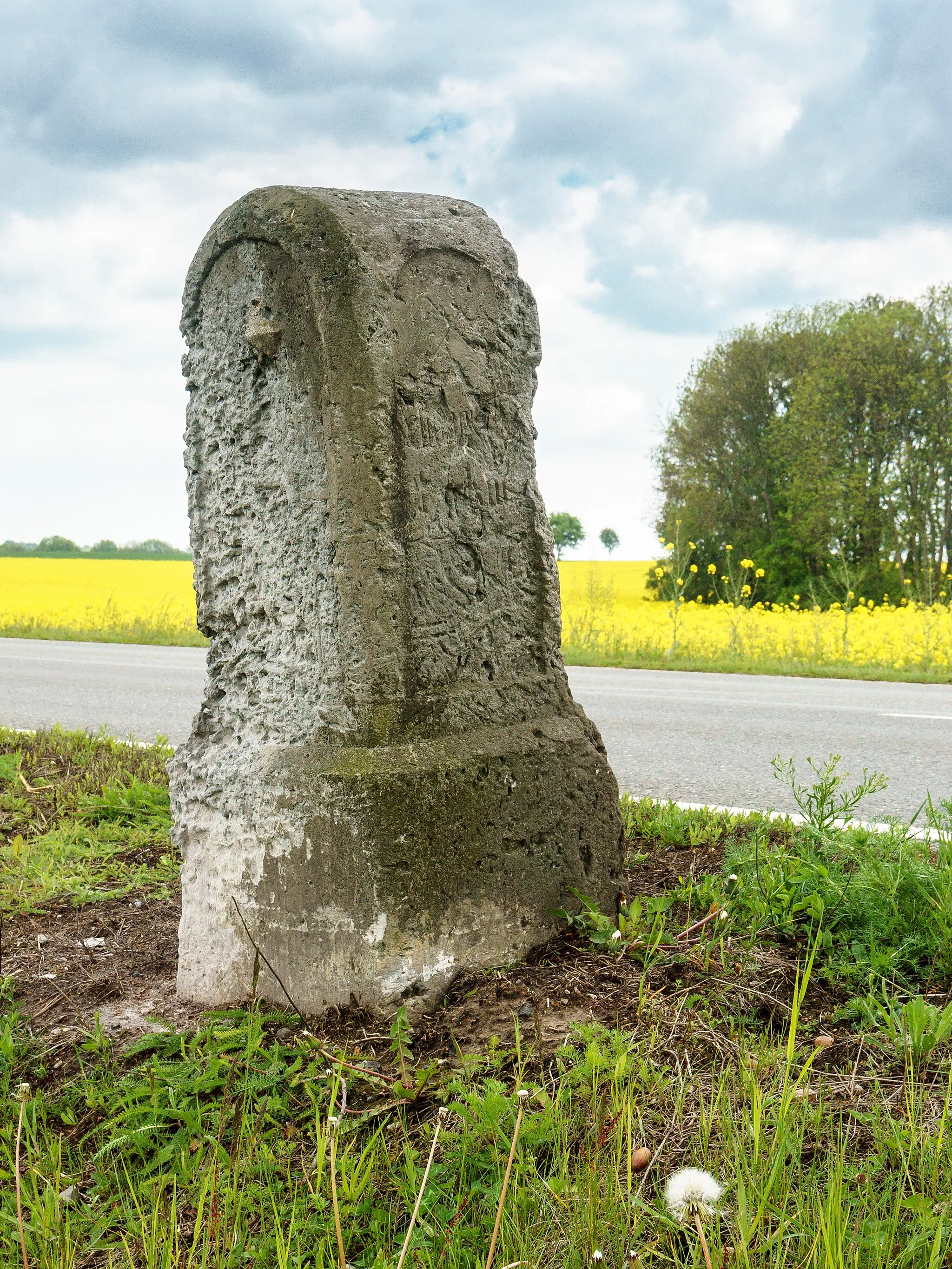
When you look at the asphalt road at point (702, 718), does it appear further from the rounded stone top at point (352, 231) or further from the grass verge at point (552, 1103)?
the rounded stone top at point (352, 231)

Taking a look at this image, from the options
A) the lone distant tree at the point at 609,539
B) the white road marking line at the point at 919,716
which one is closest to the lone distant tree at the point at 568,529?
the lone distant tree at the point at 609,539

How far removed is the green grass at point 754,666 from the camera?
10.2 meters

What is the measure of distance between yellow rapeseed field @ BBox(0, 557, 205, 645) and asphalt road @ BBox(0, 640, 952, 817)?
1.52 m

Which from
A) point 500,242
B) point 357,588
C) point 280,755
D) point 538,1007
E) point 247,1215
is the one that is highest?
point 500,242

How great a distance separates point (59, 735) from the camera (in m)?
5.53

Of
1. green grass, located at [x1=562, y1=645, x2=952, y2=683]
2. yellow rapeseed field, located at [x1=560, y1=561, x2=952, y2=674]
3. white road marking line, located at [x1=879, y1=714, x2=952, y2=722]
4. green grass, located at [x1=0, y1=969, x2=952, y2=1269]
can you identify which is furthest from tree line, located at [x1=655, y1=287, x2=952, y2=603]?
green grass, located at [x1=0, y1=969, x2=952, y2=1269]

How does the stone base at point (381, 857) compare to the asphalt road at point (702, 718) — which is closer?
the stone base at point (381, 857)

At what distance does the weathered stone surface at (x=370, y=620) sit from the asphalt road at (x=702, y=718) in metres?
2.38

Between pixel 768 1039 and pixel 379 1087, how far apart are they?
0.79m

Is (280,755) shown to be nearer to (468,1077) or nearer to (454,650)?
(454,650)

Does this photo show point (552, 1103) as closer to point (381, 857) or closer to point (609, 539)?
point (381, 857)

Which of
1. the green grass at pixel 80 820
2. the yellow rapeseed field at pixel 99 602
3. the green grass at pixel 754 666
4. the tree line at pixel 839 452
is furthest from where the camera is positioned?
the tree line at pixel 839 452

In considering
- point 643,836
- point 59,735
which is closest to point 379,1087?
point 643,836

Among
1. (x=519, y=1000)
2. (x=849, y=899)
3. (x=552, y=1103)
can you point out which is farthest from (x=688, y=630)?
(x=552, y=1103)
